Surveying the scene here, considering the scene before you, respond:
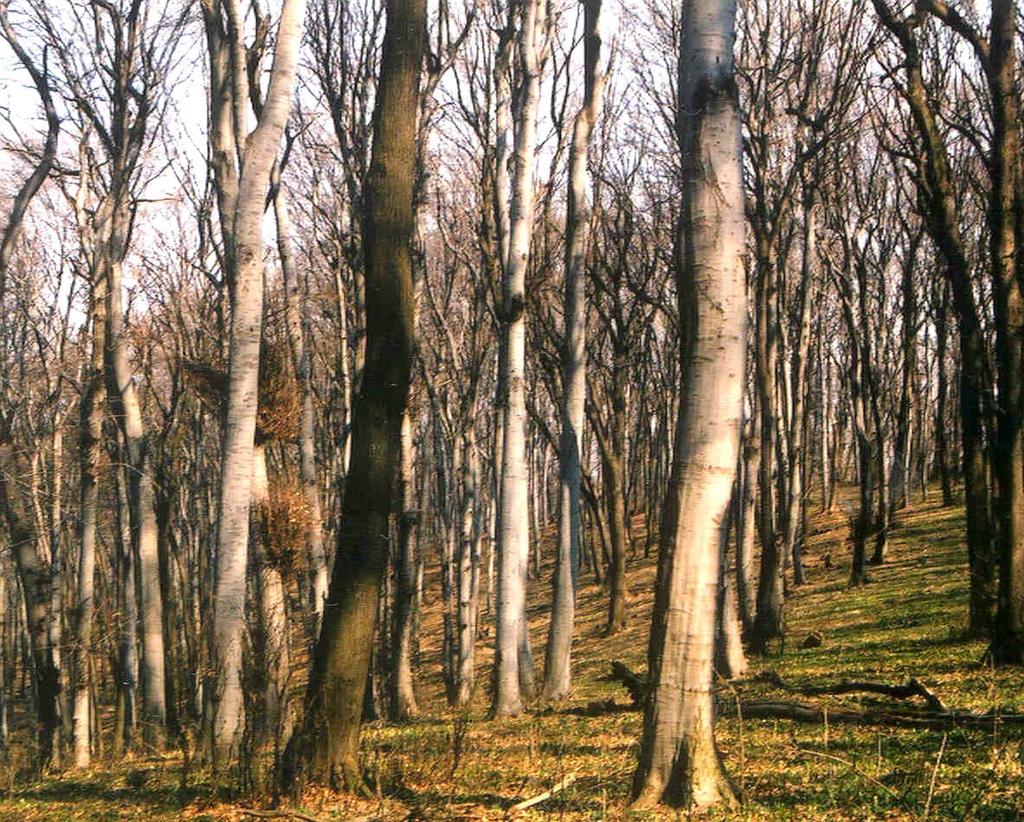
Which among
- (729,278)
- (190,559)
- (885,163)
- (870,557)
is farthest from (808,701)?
(190,559)

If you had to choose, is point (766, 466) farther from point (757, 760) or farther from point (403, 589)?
point (757, 760)

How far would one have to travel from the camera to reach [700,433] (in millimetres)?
5328

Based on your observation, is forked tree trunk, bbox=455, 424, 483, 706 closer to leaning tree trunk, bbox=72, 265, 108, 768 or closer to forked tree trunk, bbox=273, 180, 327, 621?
forked tree trunk, bbox=273, 180, 327, 621

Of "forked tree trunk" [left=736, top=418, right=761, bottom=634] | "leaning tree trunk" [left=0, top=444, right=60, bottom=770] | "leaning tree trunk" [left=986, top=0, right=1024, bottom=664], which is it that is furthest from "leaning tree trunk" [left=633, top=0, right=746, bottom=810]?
"leaning tree trunk" [left=0, top=444, right=60, bottom=770]

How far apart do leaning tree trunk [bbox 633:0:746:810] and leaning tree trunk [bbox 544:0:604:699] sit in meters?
7.05

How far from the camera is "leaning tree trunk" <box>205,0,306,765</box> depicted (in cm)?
911

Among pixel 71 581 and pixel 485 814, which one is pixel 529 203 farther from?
pixel 71 581

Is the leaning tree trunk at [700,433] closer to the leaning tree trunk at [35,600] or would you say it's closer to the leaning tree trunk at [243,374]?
the leaning tree trunk at [243,374]

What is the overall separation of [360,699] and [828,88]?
44.5 feet

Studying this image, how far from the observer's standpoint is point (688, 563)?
5273 millimetres

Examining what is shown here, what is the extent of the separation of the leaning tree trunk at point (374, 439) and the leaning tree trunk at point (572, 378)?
5.72 meters

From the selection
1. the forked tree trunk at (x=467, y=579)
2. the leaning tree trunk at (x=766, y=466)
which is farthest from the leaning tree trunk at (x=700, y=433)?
the forked tree trunk at (x=467, y=579)

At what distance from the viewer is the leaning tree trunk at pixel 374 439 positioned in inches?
258

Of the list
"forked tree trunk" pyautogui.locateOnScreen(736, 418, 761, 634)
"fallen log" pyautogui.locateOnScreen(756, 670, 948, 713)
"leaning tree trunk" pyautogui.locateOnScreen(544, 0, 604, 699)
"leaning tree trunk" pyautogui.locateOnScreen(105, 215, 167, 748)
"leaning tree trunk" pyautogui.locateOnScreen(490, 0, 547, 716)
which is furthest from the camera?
"leaning tree trunk" pyautogui.locateOnScreen(105, 215, 167, 748)
